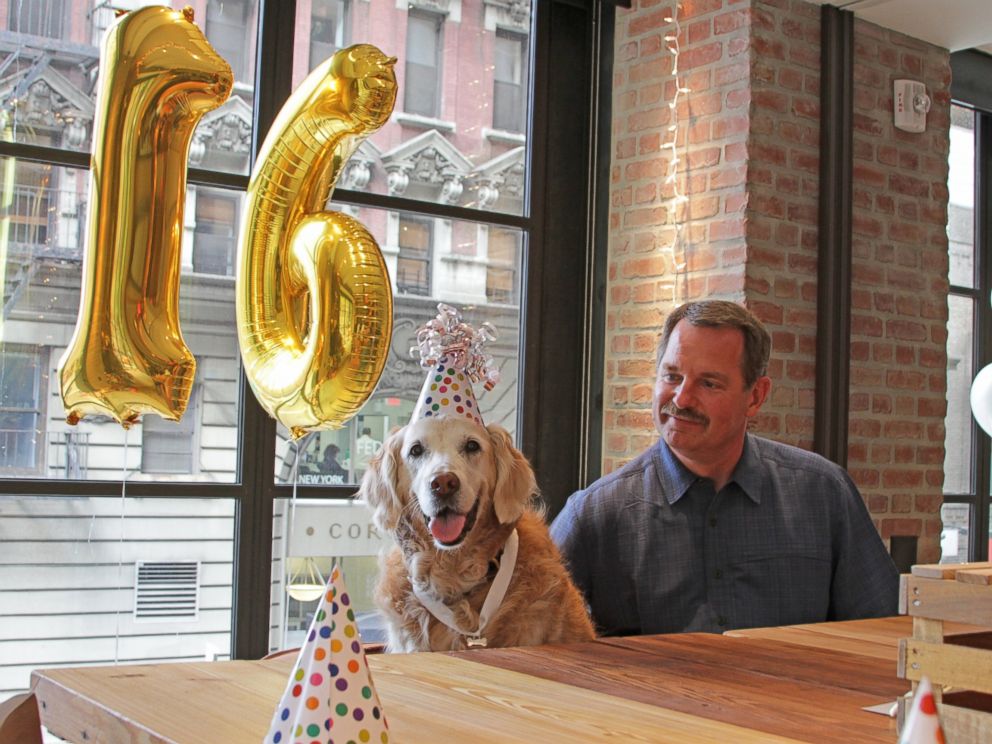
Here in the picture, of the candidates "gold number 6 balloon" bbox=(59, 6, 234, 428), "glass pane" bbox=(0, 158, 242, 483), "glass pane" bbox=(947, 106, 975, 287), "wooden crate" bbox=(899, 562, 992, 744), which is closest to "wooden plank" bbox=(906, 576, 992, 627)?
"wooden crate" bbox=(899, 562, 992, 744)

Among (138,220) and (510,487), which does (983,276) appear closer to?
(510,487)

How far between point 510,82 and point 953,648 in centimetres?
290

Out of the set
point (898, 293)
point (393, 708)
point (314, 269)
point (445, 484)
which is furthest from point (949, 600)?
point (898, 293)

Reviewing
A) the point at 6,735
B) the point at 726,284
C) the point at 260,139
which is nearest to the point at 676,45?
the point at 726,284

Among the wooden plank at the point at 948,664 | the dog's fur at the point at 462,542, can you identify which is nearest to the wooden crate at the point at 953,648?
the wooden plank at the point at 948,664

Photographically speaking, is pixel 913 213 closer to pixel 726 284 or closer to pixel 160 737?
pixel 726 284

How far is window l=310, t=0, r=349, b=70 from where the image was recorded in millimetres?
3275

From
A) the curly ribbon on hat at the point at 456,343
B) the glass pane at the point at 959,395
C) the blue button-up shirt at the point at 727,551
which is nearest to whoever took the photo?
the curly ribbon on hat at the point at 456,343

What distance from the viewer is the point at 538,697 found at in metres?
1.16

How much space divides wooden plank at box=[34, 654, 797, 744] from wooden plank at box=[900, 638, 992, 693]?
0.44ft

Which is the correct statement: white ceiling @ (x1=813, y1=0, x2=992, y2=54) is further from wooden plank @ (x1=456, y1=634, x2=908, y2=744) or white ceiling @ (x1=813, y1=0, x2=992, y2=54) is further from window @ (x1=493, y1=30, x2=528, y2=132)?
wooden plank @ (x1=456, y1=634, x2=908, y2=744)

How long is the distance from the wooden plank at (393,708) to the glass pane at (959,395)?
3.69 metres

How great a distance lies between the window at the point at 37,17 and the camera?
9.38 ft

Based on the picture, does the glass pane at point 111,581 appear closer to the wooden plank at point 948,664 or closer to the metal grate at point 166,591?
the metal grate at point 166,591
